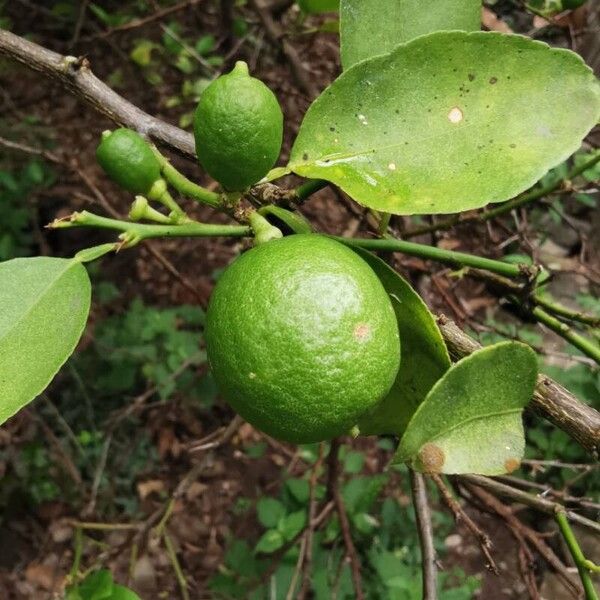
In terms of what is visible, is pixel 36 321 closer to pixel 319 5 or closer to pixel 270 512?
pixel 319 5

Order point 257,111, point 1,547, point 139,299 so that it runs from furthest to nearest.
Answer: point 139,299, point 1,547, point 257,111

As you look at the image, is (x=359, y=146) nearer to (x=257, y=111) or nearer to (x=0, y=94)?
(x=257, y=111)

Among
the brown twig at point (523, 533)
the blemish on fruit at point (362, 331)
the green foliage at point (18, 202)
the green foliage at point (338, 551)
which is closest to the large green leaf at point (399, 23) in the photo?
the blemish on fruit at point (362, 331)

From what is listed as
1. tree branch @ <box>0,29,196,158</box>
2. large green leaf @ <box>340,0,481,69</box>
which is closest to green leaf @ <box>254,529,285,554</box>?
tree branch @ <box>0,29,196,158</box>

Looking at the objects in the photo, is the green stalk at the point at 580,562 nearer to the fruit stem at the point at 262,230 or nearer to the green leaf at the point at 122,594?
the fruit stem at the point at 262,230

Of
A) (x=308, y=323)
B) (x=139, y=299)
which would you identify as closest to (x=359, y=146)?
(x=308, y=323)
